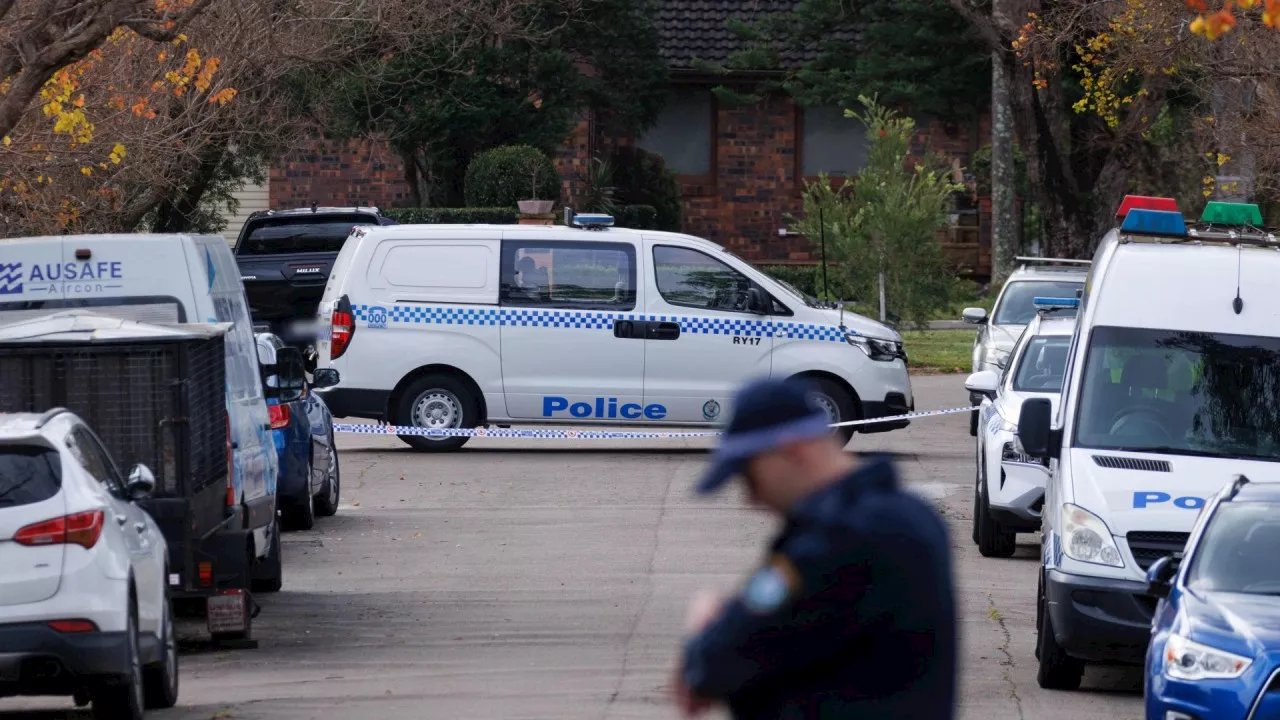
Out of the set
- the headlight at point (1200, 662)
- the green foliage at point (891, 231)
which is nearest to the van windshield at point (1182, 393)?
the headlight at point (1200, 662)

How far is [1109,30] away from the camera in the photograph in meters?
20.6

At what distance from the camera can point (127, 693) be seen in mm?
7688

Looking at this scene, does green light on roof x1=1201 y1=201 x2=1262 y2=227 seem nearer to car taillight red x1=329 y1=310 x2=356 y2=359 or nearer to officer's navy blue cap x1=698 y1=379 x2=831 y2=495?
car taillight red x1=329 y1=310 x2=356 y2=359

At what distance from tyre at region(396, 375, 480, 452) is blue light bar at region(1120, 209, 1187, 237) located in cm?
893

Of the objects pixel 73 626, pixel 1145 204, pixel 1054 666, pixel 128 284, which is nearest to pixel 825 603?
pixel 73 626

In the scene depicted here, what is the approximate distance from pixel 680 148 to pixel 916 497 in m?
36.7

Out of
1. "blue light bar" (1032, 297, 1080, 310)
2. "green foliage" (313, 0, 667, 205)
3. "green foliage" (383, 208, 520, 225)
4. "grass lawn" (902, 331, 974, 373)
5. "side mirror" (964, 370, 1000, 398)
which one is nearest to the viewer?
"side mirror" (964, 370, 1000, 398)

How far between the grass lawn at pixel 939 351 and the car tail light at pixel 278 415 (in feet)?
49.7

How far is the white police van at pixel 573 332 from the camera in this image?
1809cm

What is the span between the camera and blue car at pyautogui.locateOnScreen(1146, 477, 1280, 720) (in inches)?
277

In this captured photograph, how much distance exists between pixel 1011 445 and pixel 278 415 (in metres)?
5.00

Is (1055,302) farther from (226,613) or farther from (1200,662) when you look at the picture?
(1200,662)

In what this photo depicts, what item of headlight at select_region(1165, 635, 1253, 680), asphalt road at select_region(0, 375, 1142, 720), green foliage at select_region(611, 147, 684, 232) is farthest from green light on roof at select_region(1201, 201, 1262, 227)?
green foliage at select_region(611, 147, 684, 232)

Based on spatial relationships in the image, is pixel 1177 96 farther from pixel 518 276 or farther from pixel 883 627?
pixel 883 627
